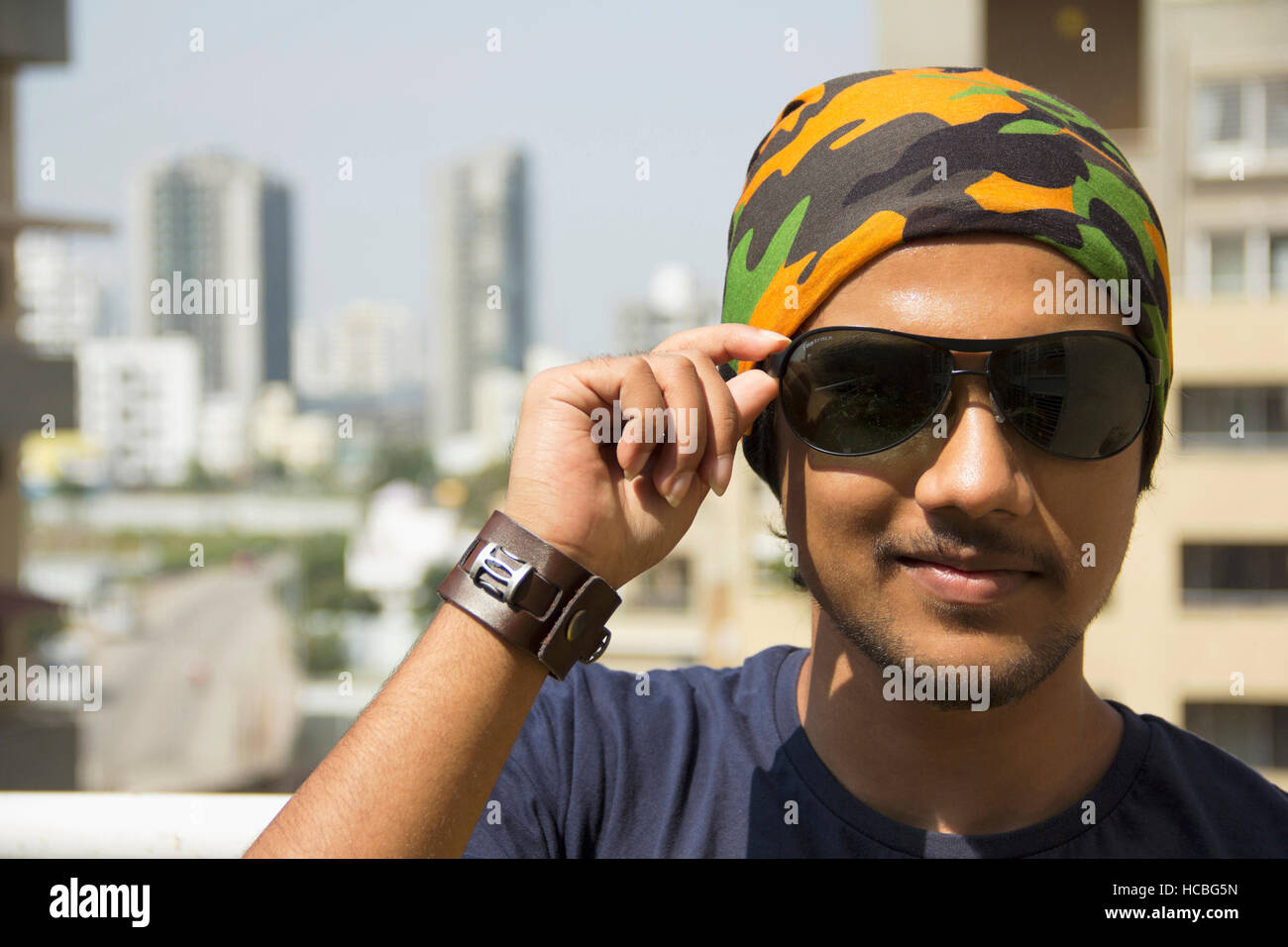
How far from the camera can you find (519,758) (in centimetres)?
166

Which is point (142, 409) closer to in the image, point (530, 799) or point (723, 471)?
point (530, 799)

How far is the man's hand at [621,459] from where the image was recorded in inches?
55.6

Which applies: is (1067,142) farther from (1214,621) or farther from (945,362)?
(1214,621)

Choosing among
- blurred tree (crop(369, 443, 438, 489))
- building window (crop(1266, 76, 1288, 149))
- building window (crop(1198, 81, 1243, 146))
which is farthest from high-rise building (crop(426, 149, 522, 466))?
building window (crop(1266, 76, 1288, 149))

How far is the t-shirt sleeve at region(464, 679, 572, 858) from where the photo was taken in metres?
1.58

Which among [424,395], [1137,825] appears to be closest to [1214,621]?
[1137,825]

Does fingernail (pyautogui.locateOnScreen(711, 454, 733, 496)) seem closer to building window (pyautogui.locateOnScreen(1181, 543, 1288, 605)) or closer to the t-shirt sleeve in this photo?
the t-shirt sleeve

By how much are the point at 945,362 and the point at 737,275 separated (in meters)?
0.43

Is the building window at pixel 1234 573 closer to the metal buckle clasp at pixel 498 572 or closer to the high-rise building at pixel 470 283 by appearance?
the metal buckle clasp at pixel 498 572

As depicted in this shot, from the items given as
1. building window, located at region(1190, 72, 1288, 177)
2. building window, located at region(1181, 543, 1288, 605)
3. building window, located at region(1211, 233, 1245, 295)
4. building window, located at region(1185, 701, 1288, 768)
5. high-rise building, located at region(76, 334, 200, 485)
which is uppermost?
building window, located at region(1190, 72, 1288, 177)

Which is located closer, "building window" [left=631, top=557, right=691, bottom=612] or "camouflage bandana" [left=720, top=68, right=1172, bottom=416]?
"camouflage bandana" [left=720, top=68, right=1172, bottom=416]

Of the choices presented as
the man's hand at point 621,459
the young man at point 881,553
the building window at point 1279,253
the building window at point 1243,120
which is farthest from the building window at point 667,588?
the man's hand at point 621,459

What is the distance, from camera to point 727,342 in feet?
4.98

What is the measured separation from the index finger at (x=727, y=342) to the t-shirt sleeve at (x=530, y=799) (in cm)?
57
